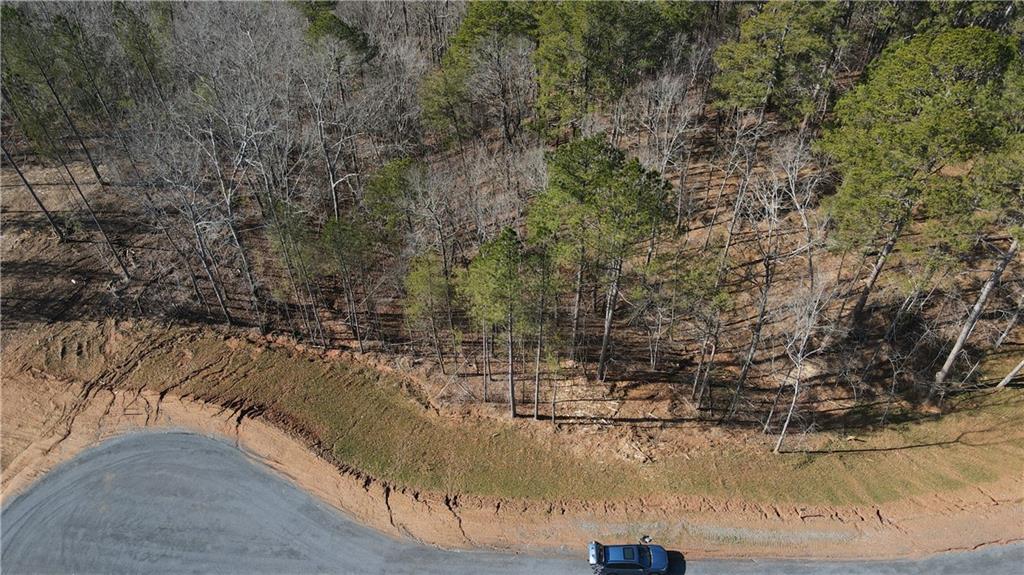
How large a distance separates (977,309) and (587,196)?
16386 mm

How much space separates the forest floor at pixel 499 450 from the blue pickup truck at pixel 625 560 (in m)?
1.26

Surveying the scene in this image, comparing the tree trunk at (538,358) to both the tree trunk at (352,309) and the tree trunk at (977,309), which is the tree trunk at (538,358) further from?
the tree trunk at (977,309)

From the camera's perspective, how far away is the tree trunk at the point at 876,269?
22484mm

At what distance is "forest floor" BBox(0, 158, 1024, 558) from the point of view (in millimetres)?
21172

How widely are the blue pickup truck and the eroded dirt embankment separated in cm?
116

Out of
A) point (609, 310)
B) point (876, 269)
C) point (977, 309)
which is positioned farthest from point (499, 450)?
point (977, 309)

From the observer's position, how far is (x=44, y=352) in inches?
1153

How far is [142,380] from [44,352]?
20.5 ft

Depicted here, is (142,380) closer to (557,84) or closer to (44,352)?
(44,352)

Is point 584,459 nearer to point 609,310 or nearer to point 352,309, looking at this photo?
point 609,310

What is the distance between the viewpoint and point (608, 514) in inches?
855

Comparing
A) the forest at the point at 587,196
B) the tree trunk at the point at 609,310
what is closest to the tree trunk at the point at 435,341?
the forest at the point at 587,196

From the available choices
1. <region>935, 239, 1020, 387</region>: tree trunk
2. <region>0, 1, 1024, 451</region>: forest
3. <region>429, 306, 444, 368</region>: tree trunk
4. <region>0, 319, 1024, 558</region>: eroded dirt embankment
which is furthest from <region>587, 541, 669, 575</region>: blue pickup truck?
<region>935, 239, 1020, 387</region>: tree trunk

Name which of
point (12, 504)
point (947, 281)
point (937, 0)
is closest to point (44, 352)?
point (12, 504)
